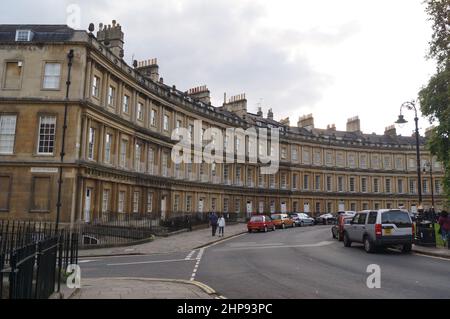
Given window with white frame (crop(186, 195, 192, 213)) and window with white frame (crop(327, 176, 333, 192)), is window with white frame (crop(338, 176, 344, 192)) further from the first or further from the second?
window with white frame (crop(186, 195, 192, 213))

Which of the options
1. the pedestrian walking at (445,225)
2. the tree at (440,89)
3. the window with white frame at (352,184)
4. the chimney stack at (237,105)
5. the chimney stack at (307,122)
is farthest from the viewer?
the chimney stack at (307,122)

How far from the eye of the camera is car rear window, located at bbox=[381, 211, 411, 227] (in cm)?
1817

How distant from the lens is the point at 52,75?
1161 inches

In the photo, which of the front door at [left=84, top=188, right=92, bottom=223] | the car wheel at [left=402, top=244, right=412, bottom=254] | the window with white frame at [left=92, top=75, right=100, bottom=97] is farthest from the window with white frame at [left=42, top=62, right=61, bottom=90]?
the car wheel at [left=402, top=244, right=412, bottom=254]

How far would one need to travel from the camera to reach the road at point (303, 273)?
31.7 ft

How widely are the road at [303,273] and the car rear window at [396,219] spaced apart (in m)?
1.36

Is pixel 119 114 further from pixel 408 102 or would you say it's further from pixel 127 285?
pixel 127 285

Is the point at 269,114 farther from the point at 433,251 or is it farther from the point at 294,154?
the point at 433,251

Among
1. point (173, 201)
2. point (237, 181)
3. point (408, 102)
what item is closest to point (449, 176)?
point (408, 102)

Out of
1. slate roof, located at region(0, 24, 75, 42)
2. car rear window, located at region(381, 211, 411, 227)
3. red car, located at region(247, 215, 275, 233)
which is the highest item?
slate roof, located at region(0, 24, 75, 42)

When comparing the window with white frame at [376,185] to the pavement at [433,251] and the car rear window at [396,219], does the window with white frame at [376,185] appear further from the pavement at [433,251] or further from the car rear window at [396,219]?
the car rear window at [396,219]

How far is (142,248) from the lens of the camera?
23797 mm

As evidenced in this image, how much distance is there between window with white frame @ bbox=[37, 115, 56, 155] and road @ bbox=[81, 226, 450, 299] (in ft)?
47.3

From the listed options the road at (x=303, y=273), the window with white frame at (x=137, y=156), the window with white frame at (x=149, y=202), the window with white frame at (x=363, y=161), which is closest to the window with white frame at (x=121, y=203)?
the window with white frame at (x=137, y=156)
